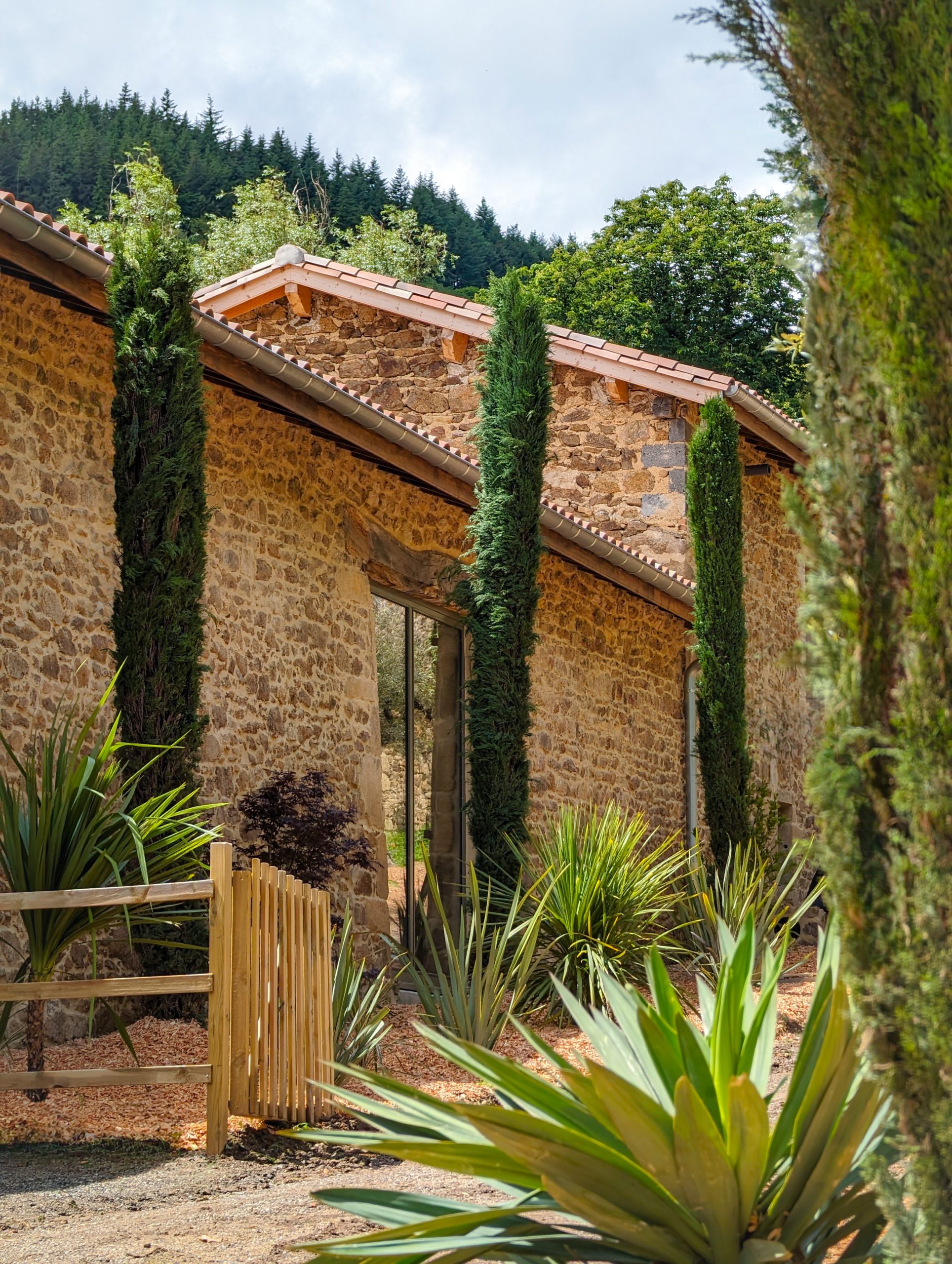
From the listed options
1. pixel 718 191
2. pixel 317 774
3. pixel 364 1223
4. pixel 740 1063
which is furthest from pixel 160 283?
pixel 718 191

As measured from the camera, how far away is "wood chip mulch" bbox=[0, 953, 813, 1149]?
200 inches

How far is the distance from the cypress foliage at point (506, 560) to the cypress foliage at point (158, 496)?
9.57ft

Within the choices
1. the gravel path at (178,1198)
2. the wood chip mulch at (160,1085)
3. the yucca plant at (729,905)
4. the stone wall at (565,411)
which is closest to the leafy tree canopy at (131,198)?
the stone wall at (565,411)

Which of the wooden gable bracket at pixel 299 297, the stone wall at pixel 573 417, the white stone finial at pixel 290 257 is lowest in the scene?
the stone wall at pixel 573 417

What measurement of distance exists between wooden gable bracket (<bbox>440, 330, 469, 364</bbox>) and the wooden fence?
30.7ft

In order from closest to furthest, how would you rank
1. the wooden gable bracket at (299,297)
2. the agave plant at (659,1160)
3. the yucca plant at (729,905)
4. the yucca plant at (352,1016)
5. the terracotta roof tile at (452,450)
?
the agave plant at (659,1160)
the yucca plant at (352,1016)
the terracotta roof tile at (452,450)
the yucca plant at (729,905)
the wooden gable bracket at (299,297)

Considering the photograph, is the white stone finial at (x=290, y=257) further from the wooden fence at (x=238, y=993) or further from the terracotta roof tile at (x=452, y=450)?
the wooden fence at (x=238, y=993)

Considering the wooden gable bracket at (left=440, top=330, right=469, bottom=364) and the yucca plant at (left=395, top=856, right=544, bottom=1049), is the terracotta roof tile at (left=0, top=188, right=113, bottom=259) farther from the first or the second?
the wooden gable bracket at (left=440, top=330, right=469, bottom=364)

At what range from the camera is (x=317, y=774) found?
8555mm

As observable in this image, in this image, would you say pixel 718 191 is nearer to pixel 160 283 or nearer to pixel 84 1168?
pixel 160 283

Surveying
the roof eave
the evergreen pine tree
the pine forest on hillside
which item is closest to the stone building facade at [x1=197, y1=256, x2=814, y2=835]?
the roof eave

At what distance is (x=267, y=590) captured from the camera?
345 inches

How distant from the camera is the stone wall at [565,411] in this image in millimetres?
14141

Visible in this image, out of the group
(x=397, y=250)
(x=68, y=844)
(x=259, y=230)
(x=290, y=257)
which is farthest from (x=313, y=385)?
(x=397, y=250)
